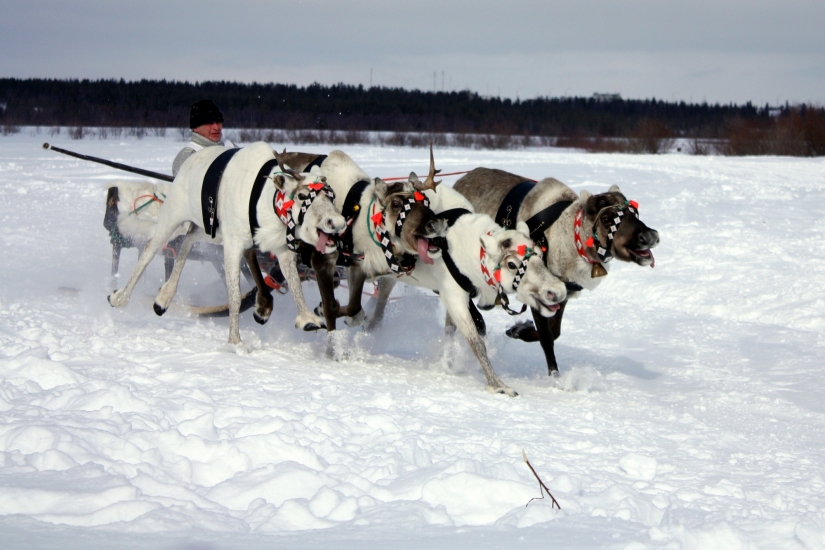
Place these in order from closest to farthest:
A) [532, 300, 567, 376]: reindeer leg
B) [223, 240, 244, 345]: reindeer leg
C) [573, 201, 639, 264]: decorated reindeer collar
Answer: [573, 201, 639, 264]: decorated reindeer collar, [532, 300, 567, 376]: reindeer leg, [223, 240, 244, 345]: reindeer leg

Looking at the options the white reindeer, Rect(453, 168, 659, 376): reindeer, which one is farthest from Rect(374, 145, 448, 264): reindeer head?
Rect(453, 168, 659, 376): reindeer

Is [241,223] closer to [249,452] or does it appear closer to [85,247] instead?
[249,452]

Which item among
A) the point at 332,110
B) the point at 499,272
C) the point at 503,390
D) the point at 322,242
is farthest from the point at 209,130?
the point at 332,110

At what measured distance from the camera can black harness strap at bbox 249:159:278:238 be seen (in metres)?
6.15

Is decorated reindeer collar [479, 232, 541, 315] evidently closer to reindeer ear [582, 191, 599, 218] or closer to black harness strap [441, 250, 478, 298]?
black harness strap [441, 250, 478, 298]

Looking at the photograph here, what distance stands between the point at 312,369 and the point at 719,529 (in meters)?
3.21

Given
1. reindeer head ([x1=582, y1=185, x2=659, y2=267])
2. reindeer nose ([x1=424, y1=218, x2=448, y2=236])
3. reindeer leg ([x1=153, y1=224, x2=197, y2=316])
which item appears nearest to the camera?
reindeer nose ([x1=424, y1=218, x2=448, y2=236])

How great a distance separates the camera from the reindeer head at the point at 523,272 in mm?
5320

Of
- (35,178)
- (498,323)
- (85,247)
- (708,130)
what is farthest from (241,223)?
(708,130)

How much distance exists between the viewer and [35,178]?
18484 millimetres

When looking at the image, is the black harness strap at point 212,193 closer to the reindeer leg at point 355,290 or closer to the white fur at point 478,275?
the reindeer leg at point 355,290

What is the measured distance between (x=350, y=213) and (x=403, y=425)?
2.15 meters

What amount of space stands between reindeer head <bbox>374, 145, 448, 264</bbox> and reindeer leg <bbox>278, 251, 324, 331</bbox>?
35.0 inches

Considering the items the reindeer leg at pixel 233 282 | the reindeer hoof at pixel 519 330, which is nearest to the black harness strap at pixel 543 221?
the reindeer hoof at pixel 519 330
